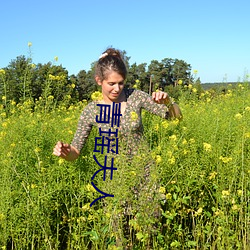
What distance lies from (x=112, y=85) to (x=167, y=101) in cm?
36

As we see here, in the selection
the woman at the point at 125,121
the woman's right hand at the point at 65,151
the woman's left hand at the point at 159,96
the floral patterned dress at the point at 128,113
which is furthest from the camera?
the floral patterned dress at the point at 128,113

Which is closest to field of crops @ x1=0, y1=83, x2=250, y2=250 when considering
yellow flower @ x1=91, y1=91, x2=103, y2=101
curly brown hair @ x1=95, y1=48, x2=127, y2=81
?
yellow flower @ x1=91, y1=91, x2=103, y2=101

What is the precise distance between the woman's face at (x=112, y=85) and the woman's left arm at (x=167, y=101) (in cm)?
24

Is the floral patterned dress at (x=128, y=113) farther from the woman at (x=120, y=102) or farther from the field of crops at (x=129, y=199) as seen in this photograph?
the field of crops at (x=129, y=199)

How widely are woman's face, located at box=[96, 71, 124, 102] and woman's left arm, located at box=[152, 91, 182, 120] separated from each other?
24 cm

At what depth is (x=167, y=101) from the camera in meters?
2.29

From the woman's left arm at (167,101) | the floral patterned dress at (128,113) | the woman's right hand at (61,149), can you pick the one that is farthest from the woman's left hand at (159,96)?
the woman's right hand at (61,149)

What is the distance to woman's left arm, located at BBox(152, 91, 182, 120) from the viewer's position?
2.22 meters

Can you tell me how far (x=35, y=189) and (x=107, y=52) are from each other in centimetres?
99

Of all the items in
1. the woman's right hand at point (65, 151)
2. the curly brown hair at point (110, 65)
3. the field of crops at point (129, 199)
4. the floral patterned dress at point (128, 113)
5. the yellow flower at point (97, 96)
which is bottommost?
the field of crops at point (129, 199)

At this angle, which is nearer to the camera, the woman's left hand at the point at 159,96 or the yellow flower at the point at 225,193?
the yellow flower at the point at 225,193

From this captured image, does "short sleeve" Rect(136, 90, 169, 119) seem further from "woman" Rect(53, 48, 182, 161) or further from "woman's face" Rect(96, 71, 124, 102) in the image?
"woman's face" Rect(96, 71, 124, 102)

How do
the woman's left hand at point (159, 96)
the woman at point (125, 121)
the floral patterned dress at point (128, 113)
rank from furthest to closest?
the floral patterned dress at point (128, 113), the woman's left hand at point (159, 96), the woman at point (125, 121)

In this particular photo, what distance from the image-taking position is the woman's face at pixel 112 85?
90.1 inches
